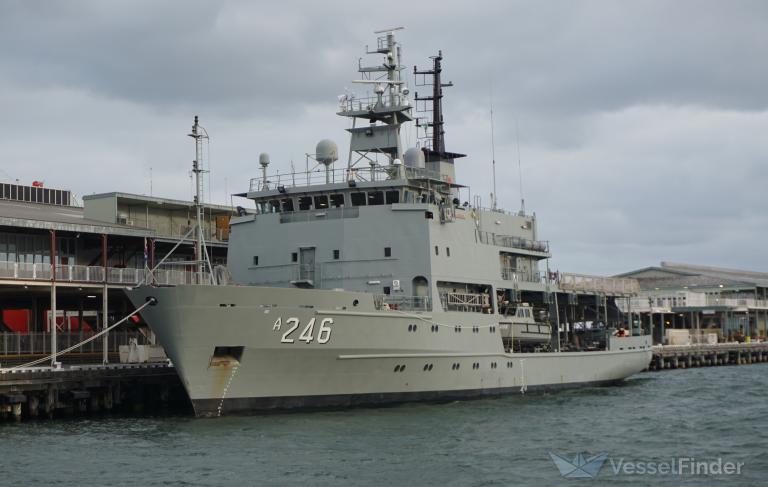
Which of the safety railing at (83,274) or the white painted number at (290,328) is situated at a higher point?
the safety railing at (83,274)

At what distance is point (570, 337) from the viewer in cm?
4481

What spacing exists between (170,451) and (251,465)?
2.81 metres

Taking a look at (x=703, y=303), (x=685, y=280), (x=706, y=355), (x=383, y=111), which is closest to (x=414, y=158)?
(x=383, y=111)

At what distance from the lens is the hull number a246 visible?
90.8 ft

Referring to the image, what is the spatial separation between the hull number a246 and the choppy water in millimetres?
2197

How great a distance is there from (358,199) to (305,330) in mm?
7352

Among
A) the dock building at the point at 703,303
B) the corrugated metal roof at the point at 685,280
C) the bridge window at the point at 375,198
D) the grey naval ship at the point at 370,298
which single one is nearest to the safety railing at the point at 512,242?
the grey naval ship at the point at 370,298

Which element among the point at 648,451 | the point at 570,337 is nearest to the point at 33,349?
the point at 648,451

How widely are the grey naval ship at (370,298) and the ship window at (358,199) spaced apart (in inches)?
1.8

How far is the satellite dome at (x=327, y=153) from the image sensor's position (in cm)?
3497

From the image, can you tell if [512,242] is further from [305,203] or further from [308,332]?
[308,332]

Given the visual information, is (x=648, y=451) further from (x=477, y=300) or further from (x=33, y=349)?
(x=33, y=349)

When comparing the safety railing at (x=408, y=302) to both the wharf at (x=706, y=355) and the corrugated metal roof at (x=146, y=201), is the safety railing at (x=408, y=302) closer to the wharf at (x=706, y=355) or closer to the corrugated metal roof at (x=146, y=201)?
the corrugated metal roof at (x=146, y=201)

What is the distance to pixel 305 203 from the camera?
113 feet
